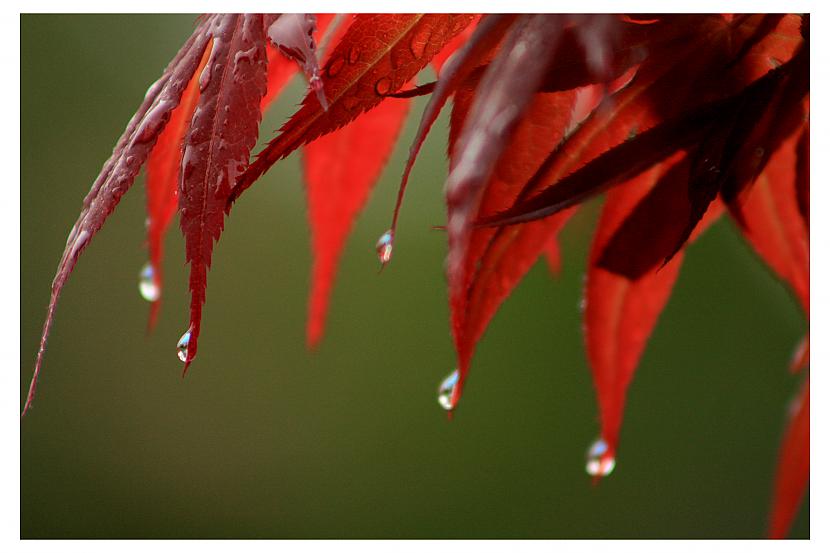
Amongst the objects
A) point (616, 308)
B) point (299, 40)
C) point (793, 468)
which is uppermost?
point (299, 40)

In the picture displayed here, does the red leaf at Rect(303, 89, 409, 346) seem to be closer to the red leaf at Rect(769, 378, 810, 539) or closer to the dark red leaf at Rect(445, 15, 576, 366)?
the dark red leaf at Rect(445, 15, 576, 366)

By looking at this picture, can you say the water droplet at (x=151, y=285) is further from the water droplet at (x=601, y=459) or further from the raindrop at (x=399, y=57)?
the water droplet at (x=601, y=459)

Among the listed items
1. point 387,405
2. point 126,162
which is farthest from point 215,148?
point 387,405

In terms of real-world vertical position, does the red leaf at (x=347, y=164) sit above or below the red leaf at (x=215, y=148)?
above

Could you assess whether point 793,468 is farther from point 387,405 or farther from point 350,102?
point 387,405

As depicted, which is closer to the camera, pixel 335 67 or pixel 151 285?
pixel 335 67

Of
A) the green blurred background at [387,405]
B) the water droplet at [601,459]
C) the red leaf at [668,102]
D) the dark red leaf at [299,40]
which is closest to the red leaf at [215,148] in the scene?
the dark red leaf at [299,40]

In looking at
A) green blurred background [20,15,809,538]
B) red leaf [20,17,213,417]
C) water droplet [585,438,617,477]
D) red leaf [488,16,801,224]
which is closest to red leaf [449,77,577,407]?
red leaf [488,16,801,224]
